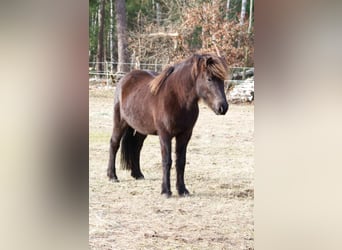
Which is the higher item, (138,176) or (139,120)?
(139,120)

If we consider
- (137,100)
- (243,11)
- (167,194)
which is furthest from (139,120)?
(243,11)

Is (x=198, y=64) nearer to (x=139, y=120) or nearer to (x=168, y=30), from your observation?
(x=168, y=30)

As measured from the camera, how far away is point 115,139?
275 centimetres

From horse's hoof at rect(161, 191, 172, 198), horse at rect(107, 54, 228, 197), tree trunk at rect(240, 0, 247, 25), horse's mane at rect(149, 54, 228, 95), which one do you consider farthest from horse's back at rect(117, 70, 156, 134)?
tree trunk at rect(240, 0, 247, 25)

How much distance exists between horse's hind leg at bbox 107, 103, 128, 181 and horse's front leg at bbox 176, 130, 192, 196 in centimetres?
34

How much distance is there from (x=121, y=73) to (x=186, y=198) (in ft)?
2.71

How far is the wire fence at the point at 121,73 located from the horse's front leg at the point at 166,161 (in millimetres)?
413

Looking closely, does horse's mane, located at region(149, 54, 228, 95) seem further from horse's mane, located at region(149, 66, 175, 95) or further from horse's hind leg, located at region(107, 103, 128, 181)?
horse's hind leg, located at region(107, 103, 128, 181)

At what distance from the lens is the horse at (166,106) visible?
105 inches
